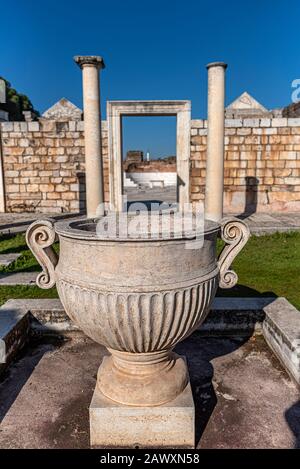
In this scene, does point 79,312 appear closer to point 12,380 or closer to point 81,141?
point 12,380

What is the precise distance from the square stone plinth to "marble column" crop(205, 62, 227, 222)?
20.8ft

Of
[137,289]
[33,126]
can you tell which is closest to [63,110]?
[33,126]

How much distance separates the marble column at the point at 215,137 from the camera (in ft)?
24.6

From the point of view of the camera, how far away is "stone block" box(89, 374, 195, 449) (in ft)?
6.21

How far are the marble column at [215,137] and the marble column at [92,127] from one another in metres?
2.47

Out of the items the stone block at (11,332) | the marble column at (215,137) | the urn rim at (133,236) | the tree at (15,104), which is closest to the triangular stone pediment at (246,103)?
the marble column at (215,137)

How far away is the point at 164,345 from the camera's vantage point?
1.91 metres

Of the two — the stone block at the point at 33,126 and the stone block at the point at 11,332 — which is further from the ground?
the stone block at the point at 33,126

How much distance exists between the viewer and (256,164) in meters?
10.6

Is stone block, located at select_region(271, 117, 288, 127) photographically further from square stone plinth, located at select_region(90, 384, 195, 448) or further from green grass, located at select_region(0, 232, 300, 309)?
square stone plinth, located at select_region(90, 384, 195, 448)

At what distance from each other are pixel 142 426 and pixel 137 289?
0.81 m

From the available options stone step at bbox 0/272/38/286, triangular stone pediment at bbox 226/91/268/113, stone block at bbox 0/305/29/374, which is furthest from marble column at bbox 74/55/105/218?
triangular stone pediment at bbox 226/91/268/113

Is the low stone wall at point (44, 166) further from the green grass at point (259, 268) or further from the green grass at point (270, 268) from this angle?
the green grass at point (270, 268)
